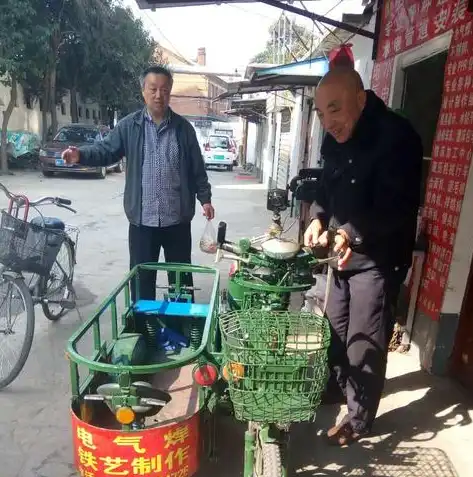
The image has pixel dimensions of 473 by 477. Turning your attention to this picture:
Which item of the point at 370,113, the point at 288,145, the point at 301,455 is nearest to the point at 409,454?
the point at 301,455

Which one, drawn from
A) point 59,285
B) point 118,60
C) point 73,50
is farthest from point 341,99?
point 118,60

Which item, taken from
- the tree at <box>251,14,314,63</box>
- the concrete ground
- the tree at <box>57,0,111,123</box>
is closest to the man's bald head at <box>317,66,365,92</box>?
the concrete ground

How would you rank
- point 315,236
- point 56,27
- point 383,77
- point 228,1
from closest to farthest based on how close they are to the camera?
1. point 315,236
2. point 228,1
3. point 383,77
4. point 56,27

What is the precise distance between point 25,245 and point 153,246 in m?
0.85

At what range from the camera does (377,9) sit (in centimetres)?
459

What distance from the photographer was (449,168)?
306cm

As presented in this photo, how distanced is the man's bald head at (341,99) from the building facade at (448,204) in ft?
3.50

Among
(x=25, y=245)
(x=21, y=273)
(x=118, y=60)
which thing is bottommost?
(x=21, y=273)

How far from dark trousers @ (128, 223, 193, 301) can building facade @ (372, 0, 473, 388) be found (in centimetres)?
172

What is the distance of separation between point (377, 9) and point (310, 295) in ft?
10.3

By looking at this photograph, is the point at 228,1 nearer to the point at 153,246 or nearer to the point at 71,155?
the point at 71,155

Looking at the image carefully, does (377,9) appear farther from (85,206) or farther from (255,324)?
(85,206)

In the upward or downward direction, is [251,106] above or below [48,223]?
above

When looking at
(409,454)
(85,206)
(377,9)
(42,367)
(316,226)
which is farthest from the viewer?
(85,206)
